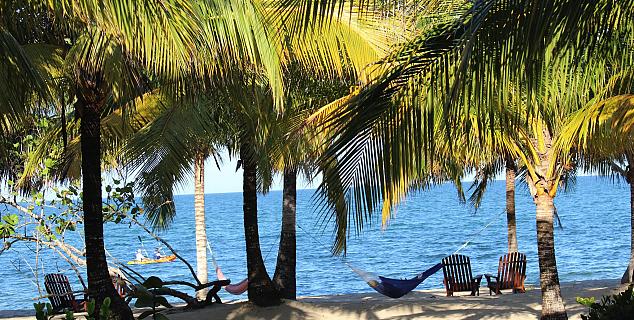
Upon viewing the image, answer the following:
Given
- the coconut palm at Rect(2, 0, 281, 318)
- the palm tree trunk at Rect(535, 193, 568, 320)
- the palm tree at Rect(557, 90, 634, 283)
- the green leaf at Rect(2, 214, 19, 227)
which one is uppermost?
the coconut palm at Rect(2, 0, 281, 318)

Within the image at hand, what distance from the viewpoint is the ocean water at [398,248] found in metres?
35.0

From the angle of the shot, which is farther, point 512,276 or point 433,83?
point 512,276

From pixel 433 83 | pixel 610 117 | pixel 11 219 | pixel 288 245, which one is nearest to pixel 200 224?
pixel 288 245

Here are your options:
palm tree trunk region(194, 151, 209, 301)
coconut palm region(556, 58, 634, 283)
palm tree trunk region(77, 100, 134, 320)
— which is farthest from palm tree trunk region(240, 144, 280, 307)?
coconut palm region(556, 58, 634, 283)

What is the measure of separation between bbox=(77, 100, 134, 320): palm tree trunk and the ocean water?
10.7m

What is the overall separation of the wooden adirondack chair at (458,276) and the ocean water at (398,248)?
18.0 feet

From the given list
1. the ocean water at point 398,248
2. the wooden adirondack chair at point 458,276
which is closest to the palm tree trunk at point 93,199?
the wooden adirondack chair at point 458,276

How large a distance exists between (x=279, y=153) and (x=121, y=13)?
18.2ft

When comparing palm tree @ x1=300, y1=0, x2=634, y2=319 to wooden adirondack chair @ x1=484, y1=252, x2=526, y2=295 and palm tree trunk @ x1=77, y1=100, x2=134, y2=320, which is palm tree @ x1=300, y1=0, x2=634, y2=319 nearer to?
palm tree trunk @ x1=77, y1=100, x2=134, y2=320

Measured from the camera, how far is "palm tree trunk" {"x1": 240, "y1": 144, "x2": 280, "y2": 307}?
12.1 metres

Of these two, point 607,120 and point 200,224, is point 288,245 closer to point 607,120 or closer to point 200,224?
point 200,224

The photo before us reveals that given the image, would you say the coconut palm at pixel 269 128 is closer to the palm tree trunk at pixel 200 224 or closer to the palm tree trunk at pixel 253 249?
the palm tree trunk at pixel 253 249

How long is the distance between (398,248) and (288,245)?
41.1 m

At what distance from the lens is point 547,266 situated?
10906 millimetres
